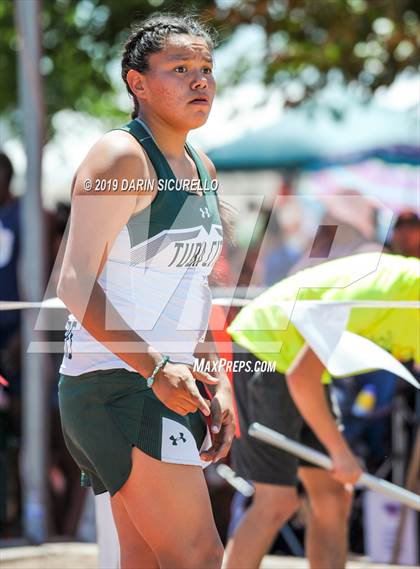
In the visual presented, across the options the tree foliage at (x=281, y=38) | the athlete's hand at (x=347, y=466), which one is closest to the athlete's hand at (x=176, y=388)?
the athlete's hand at (x=347, y=466)

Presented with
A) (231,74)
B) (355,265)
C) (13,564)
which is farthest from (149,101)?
(231,74)

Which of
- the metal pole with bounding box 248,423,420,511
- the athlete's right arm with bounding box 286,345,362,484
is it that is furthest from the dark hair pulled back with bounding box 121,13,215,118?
the metal pole with bounding box 248,423,420,511

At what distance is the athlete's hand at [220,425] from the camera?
10.8 feet

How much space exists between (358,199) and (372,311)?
3.06 meters

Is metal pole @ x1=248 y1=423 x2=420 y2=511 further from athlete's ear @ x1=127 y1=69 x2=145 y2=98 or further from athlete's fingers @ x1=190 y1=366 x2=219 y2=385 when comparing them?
athlete's ear @ x1=127 y1=69 x2=145 y2=98

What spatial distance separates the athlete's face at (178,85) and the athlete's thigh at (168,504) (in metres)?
0.92

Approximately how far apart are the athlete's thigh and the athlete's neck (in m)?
0.82

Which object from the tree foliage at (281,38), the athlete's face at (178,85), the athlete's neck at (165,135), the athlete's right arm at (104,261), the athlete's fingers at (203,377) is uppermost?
the tree foliage at (281,38)

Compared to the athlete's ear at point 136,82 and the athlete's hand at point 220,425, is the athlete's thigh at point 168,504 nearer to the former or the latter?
the athlete's hand at point 220,425

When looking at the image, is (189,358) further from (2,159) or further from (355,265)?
(2,159)

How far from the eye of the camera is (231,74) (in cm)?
918

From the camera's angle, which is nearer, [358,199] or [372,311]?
[372,311]

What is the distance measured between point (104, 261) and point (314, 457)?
1566 millimetres

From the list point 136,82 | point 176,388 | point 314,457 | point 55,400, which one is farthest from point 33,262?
point 176,388
